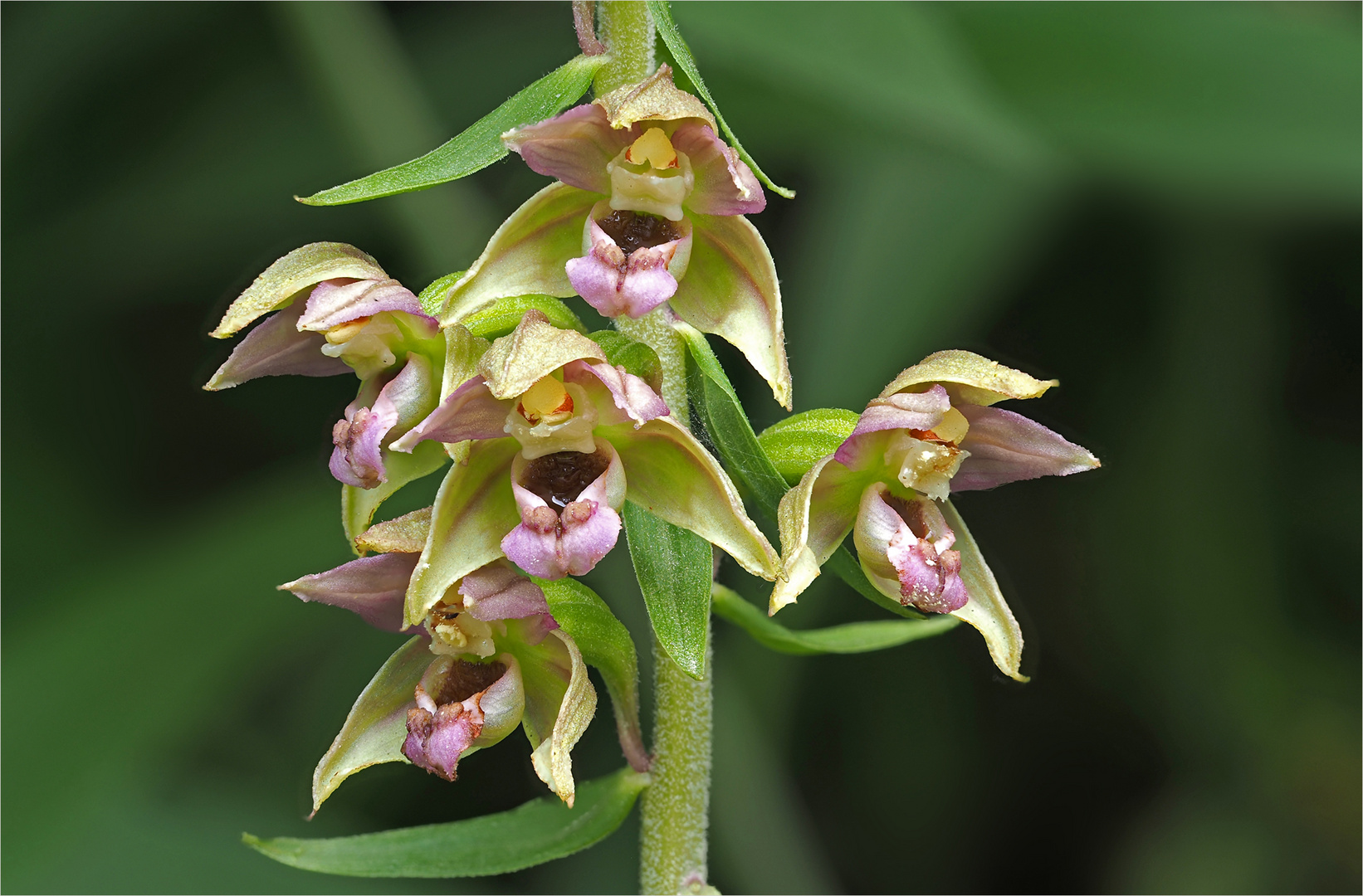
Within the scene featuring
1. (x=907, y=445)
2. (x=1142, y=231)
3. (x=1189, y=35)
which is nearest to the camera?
(x=907, y=445)

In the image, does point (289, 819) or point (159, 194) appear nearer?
point (289, 819)

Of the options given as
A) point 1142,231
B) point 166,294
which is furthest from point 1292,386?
point 166,294

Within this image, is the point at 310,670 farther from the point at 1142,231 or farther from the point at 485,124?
the point at 1142,231

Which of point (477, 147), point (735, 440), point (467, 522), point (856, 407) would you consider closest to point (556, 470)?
point (467, 522)

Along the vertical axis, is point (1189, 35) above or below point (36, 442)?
below

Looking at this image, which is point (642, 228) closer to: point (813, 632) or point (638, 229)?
point (638, 229)

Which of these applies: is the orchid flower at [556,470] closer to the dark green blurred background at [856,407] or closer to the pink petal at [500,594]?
the pink petal at [500,594]
